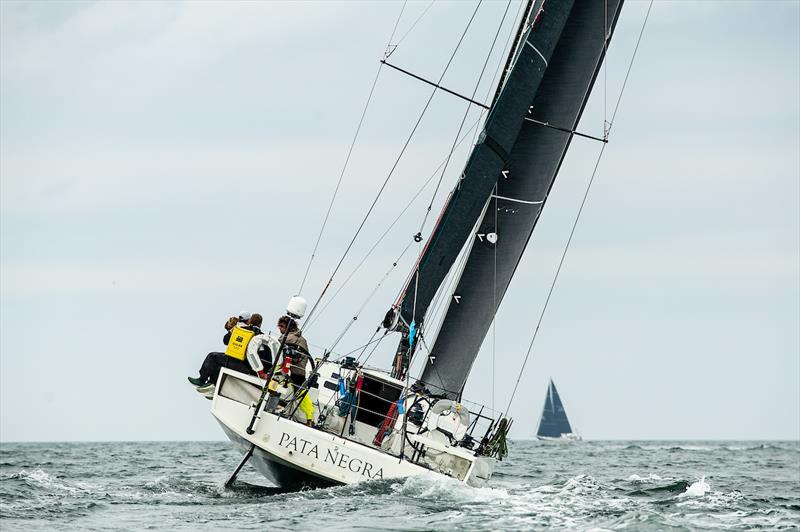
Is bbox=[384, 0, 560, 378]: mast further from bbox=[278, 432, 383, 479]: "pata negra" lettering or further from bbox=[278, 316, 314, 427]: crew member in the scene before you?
bbox=[278, 432, 383, 479]: "pata negra" lettering

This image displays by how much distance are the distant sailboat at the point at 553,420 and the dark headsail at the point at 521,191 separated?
60.5 m

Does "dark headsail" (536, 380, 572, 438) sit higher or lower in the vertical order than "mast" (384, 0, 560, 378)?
lower

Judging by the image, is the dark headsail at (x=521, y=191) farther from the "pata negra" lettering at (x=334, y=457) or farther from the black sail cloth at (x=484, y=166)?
A: the "pata negra" lettering at (x=334, y=457)

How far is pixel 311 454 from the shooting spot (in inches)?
514

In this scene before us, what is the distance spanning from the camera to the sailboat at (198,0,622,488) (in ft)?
43.5

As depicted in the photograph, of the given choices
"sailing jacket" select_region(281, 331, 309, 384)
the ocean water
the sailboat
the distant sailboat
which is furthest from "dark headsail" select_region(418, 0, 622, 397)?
the distant sailboat

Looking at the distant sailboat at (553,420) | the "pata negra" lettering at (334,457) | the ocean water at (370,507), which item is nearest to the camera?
the ocean water at (370,507)

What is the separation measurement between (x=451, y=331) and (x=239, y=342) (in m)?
4.30

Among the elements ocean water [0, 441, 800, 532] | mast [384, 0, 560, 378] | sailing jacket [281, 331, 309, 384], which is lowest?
ocean water [0, 441, 800, 532]

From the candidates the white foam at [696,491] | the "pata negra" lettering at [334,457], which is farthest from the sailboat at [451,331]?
the white foam at [696,491]

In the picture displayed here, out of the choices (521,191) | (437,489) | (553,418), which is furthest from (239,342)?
(553,418)

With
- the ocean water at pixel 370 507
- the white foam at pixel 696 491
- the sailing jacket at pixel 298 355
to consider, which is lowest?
the ocean water at pixel 370 507

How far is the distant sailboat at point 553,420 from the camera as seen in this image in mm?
76875

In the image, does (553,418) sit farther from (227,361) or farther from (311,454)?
(311,454)
